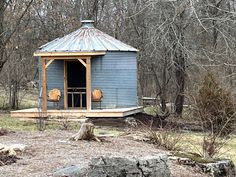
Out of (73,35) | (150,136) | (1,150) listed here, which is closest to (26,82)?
(73,35)

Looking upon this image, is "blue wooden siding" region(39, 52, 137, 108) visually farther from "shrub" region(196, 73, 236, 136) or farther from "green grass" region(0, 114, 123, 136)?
"shrub" region(196, 73, 236, 136)

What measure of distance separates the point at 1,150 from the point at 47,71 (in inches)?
443

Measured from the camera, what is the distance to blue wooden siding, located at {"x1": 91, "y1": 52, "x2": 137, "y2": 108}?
18547 millimetres

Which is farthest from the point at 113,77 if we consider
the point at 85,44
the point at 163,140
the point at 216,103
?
the point at 163,140

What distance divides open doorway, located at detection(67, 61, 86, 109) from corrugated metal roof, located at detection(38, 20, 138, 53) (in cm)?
90

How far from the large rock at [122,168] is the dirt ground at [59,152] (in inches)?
16.3

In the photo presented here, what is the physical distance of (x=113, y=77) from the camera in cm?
1862

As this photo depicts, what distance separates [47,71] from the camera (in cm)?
1917

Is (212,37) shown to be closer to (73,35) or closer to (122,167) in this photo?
(73,35)

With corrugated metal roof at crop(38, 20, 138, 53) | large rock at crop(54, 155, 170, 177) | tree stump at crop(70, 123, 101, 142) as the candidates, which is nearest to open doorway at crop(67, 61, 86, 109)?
corrugated metal roof at crop(38, 20, 138, 53)

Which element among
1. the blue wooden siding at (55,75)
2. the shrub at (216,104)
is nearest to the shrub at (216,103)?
the shrub at (216,104)

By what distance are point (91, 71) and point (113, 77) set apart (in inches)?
33.4

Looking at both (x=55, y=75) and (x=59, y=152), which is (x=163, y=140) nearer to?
(x=59, y=152)

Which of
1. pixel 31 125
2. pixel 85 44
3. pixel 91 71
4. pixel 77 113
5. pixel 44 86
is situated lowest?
pixel 31 125
